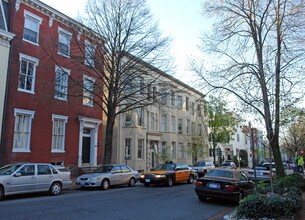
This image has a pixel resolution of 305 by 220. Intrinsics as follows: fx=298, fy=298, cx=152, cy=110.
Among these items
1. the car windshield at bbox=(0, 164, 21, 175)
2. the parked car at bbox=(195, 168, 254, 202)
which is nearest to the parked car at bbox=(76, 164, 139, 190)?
the car windshield at bbox=(0, 164, 21, 175)

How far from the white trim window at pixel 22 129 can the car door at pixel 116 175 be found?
6.55m

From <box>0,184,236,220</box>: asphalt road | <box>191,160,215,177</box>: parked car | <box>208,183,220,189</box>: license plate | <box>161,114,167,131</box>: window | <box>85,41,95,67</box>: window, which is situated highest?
<box>85,41,95,67</box>: window

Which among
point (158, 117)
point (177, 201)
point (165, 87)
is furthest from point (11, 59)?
point (158, 117)

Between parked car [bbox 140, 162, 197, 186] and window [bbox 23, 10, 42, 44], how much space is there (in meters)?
12.4

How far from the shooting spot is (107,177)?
674 inches

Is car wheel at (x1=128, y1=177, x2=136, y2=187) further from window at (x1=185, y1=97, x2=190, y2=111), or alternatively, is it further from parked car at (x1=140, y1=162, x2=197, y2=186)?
window at (x1=185, y1=97, x2=190, y2=111)

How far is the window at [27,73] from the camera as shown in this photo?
20.3 m

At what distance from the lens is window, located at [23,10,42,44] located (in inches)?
822

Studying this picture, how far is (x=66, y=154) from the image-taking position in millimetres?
23125

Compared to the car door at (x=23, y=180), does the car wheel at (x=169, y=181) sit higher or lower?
lower

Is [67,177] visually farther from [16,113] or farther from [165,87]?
[165,87]

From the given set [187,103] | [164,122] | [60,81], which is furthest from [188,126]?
[60,81]

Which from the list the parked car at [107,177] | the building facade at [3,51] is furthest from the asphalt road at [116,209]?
the building facade at [3,51]

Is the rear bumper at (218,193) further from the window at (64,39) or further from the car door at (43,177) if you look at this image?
the window at (64,39)
